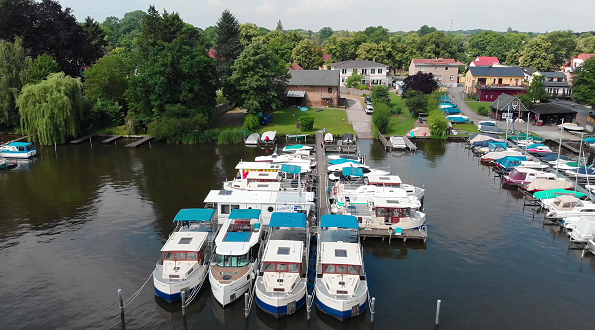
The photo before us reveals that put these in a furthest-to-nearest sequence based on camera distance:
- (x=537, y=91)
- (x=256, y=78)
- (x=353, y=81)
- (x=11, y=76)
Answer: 1. (x=353, y=81)
2. (x=537, y=91)
3. (x=256, y=78)
4. (x=11, y=76)

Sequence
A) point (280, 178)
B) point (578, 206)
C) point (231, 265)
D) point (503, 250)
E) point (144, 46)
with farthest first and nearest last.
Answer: point (144, 46) → point (280, 178) → point (578, 206) → point (503, 250) → point (231, 265)

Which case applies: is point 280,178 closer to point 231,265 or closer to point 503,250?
point 231,265

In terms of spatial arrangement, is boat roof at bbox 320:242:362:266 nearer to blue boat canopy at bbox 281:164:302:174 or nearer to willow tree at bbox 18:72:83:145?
blue boat canopy at bbox 281:164:302:174

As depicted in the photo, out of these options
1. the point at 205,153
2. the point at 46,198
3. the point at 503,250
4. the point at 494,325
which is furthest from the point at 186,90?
the point at 494,325

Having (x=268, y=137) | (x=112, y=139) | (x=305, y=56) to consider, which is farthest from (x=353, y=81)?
(x=112, y=139)

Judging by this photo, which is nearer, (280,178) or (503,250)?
(503,250)

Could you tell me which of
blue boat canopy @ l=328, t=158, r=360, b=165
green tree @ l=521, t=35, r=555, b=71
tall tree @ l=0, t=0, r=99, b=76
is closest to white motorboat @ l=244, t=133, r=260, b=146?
blue boat canopy @ l=328, t=158, r=360, b=165

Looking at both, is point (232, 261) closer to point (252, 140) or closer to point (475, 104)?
point (252, 140)
